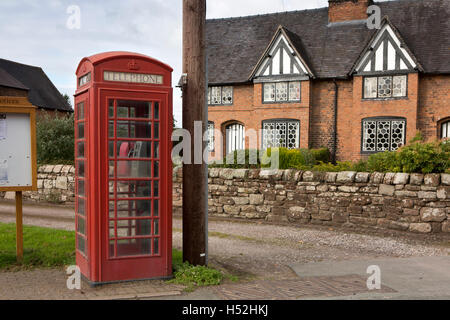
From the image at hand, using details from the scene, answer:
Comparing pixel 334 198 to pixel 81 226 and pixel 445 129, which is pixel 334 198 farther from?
pixel 445 129

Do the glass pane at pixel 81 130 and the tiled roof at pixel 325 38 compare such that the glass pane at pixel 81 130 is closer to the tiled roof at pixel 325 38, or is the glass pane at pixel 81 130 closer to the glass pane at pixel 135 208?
the glass pane at pixel 135 208

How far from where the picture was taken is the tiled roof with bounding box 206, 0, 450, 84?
23156 millimetres

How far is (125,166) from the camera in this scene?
5.63 metres

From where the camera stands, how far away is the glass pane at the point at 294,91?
24.5m

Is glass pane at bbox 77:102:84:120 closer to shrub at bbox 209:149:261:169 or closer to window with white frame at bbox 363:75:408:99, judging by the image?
shrub at bbox 209:149:261:169

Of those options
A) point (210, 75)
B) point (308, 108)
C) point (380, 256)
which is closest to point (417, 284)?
point (380, 256)

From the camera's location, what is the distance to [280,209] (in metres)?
11.3

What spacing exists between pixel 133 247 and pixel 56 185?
9548 mm

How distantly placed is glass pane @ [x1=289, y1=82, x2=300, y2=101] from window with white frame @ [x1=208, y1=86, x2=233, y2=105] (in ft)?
11.9

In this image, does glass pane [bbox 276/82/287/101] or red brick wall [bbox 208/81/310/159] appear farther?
glass pane [bbox 276/82/287/101]

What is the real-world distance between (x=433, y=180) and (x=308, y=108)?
49.5 ft

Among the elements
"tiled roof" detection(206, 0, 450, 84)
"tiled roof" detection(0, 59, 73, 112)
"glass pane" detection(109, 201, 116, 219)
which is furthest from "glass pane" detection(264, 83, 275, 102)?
"tiled roof" detection(0, 59, 73, 112)

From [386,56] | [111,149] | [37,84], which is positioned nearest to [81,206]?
[111,149]
